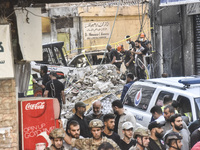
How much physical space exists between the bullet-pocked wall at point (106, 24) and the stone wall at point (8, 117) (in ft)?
81.4

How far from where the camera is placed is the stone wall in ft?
28.1

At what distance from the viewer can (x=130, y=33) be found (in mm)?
34938

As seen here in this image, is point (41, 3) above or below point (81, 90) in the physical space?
above

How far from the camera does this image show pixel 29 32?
891 cm

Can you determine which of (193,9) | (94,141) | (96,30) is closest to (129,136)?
(94,141)

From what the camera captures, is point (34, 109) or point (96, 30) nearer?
point (34, 109)

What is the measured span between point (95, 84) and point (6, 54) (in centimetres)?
1296

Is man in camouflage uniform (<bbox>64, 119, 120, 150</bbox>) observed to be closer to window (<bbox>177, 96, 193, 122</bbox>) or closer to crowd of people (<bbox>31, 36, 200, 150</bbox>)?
crowd of people (<bbox>31, 36, 200, 150</bbox>)

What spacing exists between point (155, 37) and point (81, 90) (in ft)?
12.0

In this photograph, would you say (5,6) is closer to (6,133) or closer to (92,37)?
(6,133)

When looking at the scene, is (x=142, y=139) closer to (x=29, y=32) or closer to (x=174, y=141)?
(x=174, y=141)

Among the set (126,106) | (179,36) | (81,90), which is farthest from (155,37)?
(126,106)

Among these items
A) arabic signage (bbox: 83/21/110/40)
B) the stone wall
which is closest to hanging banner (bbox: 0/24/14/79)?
the stone wall

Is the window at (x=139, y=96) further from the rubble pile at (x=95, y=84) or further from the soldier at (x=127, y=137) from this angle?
the rubble pile at (x=95, y=84)
